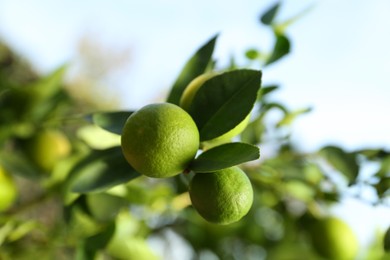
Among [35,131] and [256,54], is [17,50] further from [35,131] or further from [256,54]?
[256,54]

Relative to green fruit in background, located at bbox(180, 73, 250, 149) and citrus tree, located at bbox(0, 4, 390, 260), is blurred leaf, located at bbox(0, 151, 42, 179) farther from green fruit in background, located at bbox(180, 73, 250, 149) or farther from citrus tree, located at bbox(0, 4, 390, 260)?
green fruit in background, located at bbox(180, 73, 250, 149)

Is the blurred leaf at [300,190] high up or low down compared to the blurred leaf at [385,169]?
down

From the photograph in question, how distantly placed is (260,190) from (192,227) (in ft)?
0.78

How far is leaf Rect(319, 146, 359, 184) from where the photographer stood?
0.76 meters

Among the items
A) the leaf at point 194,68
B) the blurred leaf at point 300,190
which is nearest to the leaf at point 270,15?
the leaf at point 194,68

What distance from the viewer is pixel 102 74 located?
8680mm

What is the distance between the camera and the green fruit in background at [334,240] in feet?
3.24

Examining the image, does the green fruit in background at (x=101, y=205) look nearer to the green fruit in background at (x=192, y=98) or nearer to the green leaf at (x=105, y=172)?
the green leaf at (x=105, y=172)

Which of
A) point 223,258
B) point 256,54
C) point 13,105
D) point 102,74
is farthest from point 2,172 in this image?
point 102,74

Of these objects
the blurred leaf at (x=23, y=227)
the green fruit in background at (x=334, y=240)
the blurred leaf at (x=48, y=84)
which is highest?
the blurred leaf at (x=48, y=84)

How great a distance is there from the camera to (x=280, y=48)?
74cm

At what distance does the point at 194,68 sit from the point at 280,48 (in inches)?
6.2

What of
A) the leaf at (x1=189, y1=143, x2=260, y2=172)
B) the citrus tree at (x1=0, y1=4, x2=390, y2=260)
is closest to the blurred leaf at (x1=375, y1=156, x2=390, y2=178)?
the citrus tree at (x1=0, y1=4, x2=390, y2=260)

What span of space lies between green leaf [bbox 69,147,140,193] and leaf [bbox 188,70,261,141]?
0.36 ft
